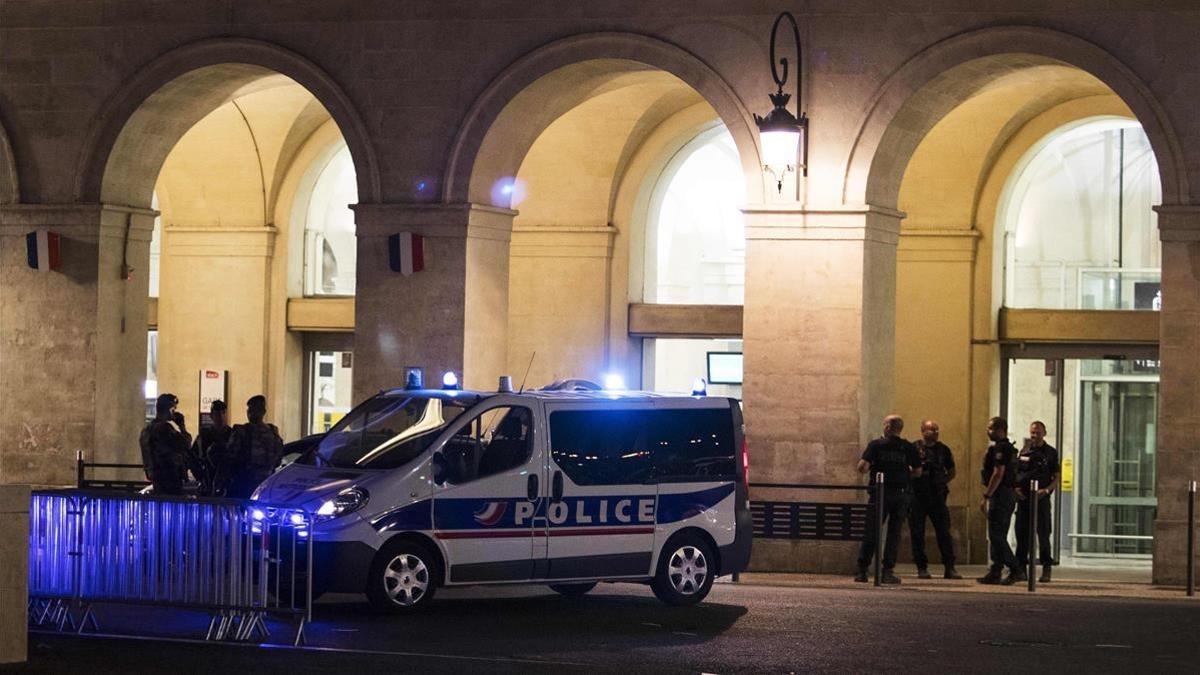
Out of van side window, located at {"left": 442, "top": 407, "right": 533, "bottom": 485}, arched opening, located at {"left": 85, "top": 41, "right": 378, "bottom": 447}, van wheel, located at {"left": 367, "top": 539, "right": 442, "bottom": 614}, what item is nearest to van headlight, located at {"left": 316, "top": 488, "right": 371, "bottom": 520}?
van wheel, located at {"left": 367, "top": 539, "right": 442, "bottom": 614}

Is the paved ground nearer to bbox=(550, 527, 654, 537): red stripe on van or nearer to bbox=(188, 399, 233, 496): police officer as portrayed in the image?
bbox=(550, 527, 654, 537): red stripe on van

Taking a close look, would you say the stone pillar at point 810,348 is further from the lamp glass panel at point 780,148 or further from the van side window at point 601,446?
the van side window at point 601,446

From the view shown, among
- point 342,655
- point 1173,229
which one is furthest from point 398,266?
point 342,655

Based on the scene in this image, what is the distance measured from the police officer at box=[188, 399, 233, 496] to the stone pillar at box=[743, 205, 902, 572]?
5258 mm

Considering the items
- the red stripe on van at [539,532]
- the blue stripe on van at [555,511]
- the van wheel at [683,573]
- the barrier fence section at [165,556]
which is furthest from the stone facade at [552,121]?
the barrier fence section at [165,556]

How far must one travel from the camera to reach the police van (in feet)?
52.2

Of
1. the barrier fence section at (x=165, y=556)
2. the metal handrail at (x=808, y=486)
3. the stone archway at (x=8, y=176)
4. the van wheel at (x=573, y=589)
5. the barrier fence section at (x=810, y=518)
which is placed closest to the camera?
the barrier fence section at (x=165, y=556)

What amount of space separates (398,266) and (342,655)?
9291 mm

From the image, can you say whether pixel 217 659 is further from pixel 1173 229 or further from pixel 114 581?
pixel 1173 229

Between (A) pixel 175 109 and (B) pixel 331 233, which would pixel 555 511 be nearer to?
(A) pixel 175 109

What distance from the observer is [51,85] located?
23.7 metres

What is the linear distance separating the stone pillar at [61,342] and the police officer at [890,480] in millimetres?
8834

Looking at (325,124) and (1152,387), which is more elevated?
(325,124)

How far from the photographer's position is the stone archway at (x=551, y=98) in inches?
851
